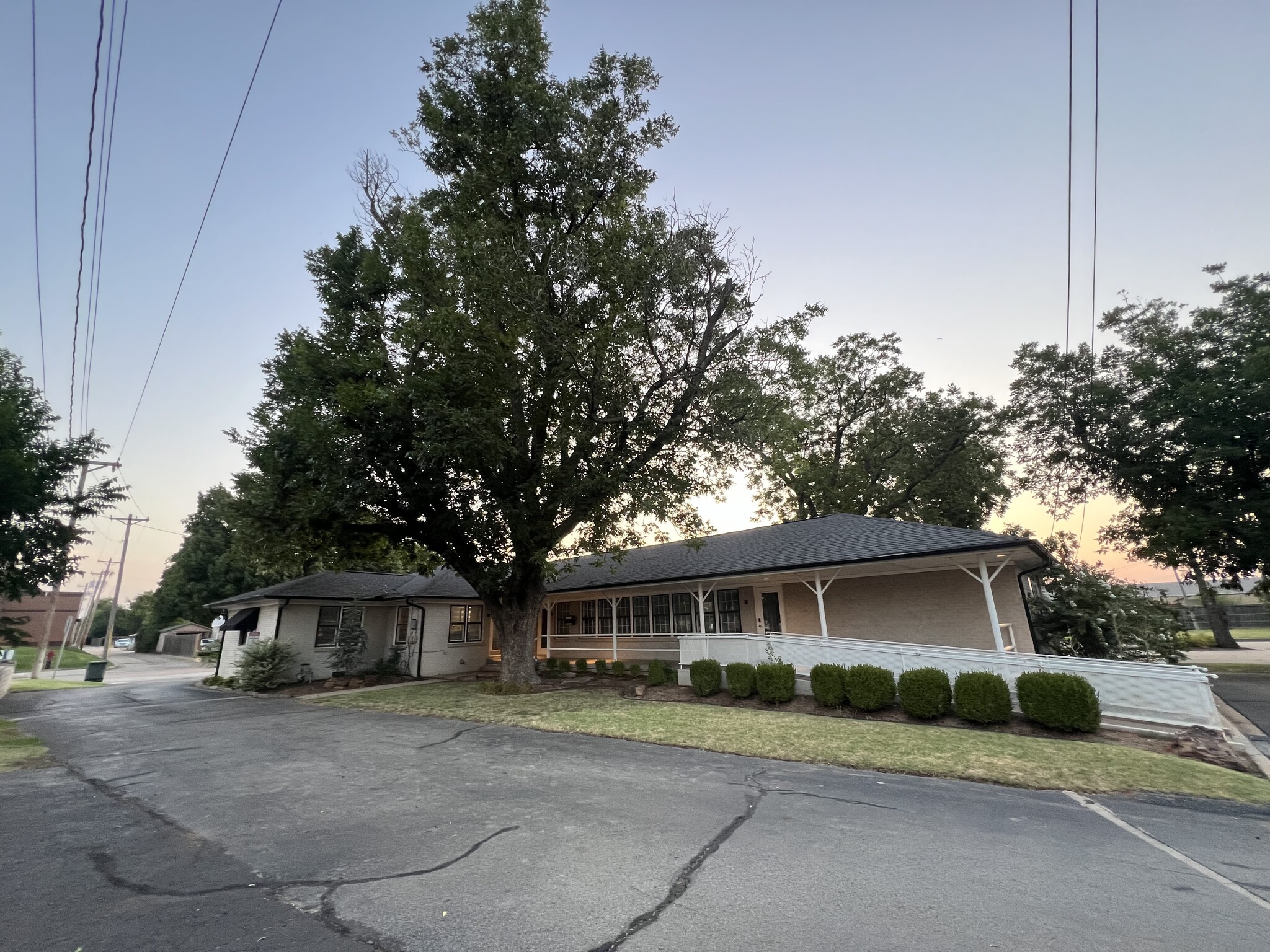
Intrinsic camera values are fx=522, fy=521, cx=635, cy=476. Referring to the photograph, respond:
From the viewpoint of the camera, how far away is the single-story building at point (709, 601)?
13.8 metres

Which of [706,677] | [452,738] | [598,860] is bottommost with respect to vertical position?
[452,738]

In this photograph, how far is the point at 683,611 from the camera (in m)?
19.1

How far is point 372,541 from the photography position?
1638 centimetres

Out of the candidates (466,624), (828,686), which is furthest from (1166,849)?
(466,624)

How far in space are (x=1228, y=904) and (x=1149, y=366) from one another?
28296mm

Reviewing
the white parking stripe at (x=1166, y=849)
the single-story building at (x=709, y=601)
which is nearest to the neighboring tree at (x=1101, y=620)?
the single-story building at (x=709, y=601)

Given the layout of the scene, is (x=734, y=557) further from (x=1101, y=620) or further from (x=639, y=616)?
(x=1101, y=620)

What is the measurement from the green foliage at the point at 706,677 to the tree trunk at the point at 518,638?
5.04 metres

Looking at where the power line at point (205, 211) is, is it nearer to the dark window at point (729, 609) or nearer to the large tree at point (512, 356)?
the large tree at point (512, 356)

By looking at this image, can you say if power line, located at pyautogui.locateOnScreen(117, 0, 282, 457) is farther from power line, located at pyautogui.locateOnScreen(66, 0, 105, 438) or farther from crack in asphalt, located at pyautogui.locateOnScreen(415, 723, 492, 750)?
crack in asphalt, located at pyautogui.locateOnScreen(415, 723, 492, 750)

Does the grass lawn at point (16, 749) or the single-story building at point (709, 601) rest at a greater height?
the single-story building at point (709, 601)

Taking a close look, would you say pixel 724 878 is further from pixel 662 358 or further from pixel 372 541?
pixel 372 541

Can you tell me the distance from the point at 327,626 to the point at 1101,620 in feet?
83.9

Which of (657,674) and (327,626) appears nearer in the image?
(657,674)
